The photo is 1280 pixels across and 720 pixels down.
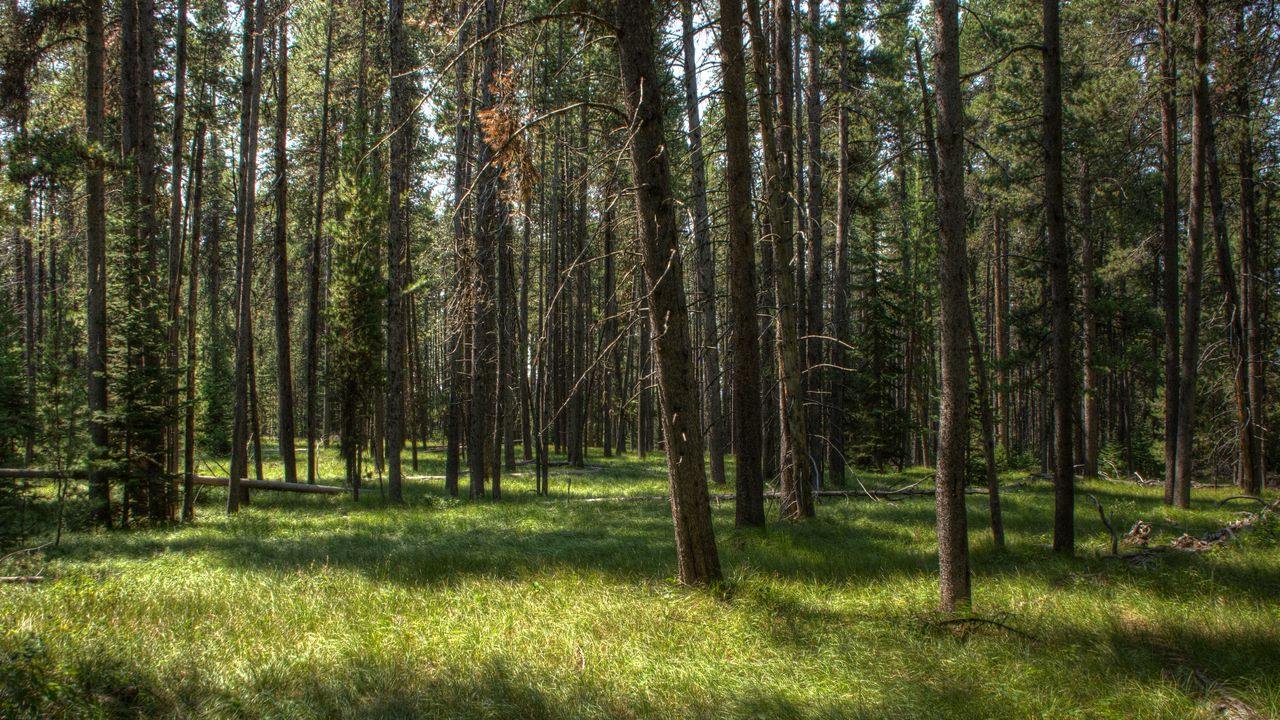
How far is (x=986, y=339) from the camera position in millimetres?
37156

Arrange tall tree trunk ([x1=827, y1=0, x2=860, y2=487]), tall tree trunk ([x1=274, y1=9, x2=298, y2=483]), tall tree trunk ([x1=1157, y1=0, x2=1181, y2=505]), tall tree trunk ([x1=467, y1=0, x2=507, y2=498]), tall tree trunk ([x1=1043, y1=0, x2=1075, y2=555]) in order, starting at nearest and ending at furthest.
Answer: tall tree trunk ([x1=1043, y1=0, x2=1075, y2=555]) → tall tree trunk ([x1=1157, y1=0, x2=1181, y2=505]) → tall tree trunk ([x1=467, y1=0, x2=507, y2=498]) → tall tree trunk ([x1=827, y1=0, x2=860, y2=487]) → tall tree trunk ([x1=274, y1=9, x2=298, y2=483])

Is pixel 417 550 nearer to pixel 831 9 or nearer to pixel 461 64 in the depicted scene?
pixel 461 64

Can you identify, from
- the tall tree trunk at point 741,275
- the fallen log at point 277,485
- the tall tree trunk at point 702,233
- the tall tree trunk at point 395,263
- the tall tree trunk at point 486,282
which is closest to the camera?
the tall tree trunk at point 741,275

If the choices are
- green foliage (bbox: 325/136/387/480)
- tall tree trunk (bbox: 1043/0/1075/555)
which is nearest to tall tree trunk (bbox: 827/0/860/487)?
tall tree trunk (bbox: 1043/0/1075/555)

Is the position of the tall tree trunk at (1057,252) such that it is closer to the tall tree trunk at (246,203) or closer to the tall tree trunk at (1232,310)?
the tall tree trunk at (1232,310)

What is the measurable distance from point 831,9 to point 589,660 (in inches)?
713

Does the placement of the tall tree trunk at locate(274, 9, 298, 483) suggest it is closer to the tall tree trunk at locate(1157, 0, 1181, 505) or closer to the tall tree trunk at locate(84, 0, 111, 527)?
the tall tree trunk at locate(84, 0, 111, 527)

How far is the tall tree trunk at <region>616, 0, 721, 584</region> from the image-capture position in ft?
20.0

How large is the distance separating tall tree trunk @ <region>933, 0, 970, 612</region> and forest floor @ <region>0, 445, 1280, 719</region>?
1.02 meters

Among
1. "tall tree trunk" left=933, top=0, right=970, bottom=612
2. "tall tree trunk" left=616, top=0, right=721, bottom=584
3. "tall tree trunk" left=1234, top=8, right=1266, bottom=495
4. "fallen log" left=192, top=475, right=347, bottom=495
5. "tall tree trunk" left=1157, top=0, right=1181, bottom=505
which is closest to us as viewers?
"tall tree trunk" left=933, top=0, right=970, bottom=612

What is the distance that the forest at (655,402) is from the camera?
4770mm

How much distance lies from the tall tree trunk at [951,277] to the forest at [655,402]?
3 cm

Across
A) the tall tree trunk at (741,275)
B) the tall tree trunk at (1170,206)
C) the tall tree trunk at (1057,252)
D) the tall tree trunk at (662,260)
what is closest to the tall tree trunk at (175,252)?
the tall tree trunk at (741,275)

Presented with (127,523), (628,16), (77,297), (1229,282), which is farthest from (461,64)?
(1229,282)
